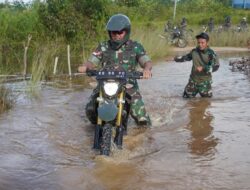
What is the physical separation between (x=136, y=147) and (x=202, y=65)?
373 cm

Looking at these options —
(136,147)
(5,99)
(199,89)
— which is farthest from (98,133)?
(199,89)

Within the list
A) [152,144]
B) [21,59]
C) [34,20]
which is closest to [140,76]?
[152,144]

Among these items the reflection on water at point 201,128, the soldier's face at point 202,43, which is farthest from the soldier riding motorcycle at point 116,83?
the soldier's face at point 202,43

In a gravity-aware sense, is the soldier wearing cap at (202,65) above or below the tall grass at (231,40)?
below

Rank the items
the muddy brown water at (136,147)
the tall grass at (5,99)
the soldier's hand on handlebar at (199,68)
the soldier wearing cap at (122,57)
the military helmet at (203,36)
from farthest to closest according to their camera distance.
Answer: the soldier's hand on handlebar at (199,68) < the military helmet at (203,36) < the tall grass at (5,99) < the soldier wearing cap at (122,57) < the muddy brown water at (136,147)

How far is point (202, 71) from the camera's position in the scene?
992 cm

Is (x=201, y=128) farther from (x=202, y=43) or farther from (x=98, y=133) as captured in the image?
(x=202, y=43)

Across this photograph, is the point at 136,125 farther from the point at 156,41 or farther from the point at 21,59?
the point at 156,41

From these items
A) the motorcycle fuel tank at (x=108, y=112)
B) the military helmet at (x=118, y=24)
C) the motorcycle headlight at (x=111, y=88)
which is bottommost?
the motorcycle fuel tank at (x=108, y=112)

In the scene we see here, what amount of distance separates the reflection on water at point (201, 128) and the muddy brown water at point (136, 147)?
0.01 meters

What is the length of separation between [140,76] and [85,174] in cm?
133

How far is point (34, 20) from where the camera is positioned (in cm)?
1639

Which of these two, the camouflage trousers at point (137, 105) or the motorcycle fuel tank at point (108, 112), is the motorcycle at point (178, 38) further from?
the motorcycle fuel tank at point (108, 112)

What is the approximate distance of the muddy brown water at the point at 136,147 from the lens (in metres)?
5.29
